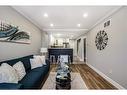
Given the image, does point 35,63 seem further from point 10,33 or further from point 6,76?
point 6,76

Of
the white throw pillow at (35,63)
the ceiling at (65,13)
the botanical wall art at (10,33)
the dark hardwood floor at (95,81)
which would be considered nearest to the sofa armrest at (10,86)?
the botanical wall art at (10,33)

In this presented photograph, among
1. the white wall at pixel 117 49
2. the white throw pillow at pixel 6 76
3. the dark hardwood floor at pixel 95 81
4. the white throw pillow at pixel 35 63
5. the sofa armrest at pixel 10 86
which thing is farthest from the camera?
the white throw pillow at pixel 35 63

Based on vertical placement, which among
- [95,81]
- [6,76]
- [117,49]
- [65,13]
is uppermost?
[65,13]

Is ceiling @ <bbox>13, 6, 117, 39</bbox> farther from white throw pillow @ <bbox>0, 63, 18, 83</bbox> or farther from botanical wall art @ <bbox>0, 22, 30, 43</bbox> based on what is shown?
white throw pillow @ <bbox>0, 63, 18, 83</bbox>

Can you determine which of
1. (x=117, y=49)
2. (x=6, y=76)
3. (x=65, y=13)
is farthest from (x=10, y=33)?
(x=117, y=49)

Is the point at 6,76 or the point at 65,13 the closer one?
the point at 6,76

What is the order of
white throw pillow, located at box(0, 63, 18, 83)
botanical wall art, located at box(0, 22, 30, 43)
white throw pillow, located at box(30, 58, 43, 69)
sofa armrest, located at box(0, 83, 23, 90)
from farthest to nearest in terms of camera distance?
white throw pillow, located at box(30, 58, 43, 69) < botanical wall art, located at box(0, 22, 30, 43) < white throw pillow, located at box(0, 63, 18, 83) < sofa armrest, located at box(0, 83, 23, 90)

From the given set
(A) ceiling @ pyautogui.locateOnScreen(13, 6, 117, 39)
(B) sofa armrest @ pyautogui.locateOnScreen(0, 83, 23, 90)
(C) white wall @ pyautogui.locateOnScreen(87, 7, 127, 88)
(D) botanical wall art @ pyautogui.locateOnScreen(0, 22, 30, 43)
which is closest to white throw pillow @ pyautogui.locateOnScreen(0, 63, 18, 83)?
(B) sofa armrest @ pyautogui.locateOnScreen(0, 83, 23, 90)

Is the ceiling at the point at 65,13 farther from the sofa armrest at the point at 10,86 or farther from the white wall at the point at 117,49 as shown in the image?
the sofa armrest at the point at 10,86

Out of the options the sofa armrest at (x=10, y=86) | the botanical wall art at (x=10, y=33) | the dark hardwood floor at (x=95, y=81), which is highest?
the botanical wall art at (x=10, y=33)

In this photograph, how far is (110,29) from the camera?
13.5 ft

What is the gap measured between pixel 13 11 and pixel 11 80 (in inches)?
93.1

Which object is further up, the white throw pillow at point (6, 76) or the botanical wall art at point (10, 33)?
the botanical wall art at point (10, 33)
